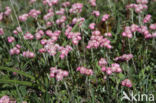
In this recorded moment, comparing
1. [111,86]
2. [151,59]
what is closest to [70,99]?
[111,86]

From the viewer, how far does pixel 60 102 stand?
2086 millimetres

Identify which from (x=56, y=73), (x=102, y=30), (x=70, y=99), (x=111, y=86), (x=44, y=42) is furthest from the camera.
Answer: (x=102, y=30)

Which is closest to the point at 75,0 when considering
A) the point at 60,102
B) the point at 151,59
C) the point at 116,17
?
the point at 116,17

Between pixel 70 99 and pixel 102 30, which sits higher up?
pixel 102 30

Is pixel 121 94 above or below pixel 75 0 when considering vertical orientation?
below

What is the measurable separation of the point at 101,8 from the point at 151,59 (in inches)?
67.5

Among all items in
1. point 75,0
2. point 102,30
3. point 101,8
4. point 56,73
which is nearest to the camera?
point 56,73

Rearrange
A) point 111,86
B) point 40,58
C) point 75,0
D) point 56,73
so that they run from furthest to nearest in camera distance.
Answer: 1. point 75,0
2. point 40,58
3. point 111,86
4. point 56,73

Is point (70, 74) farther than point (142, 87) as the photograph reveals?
Yes

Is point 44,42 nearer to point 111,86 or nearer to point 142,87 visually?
point 111,86

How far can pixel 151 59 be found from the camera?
7.64 ft

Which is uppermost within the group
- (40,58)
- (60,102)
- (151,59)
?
(40,58)

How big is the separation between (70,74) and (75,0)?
7.33ft

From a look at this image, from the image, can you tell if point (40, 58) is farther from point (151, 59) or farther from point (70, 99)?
point (151, 59)
